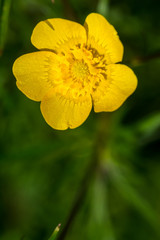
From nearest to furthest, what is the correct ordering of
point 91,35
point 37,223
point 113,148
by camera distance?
point 91,35
point 113,148
point 37,223

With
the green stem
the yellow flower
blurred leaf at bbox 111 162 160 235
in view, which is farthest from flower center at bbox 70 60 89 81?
blurred leaf at bbox 111 162 160 235

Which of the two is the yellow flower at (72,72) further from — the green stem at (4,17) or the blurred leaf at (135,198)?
the blurred leaf at (135,198)

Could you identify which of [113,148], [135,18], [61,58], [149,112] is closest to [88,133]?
[113,148]

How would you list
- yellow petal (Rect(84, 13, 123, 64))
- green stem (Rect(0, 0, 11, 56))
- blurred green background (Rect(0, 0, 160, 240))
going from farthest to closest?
blurred green background (Rect(0, 0, 160, 240))
green stem (Rect(0, 0, 11, 56))
yellow petal (Rect(84, 13, 123, 64))

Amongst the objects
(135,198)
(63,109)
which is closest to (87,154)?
(135,198)

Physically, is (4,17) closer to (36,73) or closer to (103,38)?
(36,73)

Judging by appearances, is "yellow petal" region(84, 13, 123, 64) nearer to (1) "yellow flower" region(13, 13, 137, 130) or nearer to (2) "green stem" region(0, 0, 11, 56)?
(1) "yellow flower" region(13, 13, 137, 130)

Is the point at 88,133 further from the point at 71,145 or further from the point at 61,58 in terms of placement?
the point at 61,58
